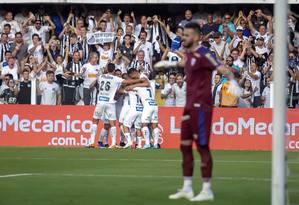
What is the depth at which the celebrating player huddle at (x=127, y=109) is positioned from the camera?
95.0 ft

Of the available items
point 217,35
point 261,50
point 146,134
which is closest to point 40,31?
point 146,134

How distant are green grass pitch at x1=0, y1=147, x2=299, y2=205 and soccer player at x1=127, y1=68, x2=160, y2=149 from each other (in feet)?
8.61

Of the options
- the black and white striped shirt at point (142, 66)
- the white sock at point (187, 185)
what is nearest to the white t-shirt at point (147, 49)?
the black and white striped shirt at point (142, 66)

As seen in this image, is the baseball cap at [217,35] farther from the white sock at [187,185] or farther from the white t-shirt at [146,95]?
the white sock at [187,185]

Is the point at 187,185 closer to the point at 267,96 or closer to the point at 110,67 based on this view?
the point at 110,67

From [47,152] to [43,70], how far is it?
20.4ft

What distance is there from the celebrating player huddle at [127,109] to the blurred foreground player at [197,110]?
15548 millimetres

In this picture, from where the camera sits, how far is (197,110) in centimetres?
1302

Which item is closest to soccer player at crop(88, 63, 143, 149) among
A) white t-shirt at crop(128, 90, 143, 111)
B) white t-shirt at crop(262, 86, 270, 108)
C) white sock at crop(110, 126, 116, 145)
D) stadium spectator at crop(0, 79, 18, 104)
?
white sock at crop(110, 126, 116, 145)

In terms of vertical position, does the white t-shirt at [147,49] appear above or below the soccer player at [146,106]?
above

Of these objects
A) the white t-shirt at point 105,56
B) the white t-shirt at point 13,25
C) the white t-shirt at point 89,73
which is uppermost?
the white t-shirt at point 13,25

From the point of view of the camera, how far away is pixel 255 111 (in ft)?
93.6

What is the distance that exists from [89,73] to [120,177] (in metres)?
13.9

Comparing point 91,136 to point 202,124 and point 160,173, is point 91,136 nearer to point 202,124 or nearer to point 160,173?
point 160,173
